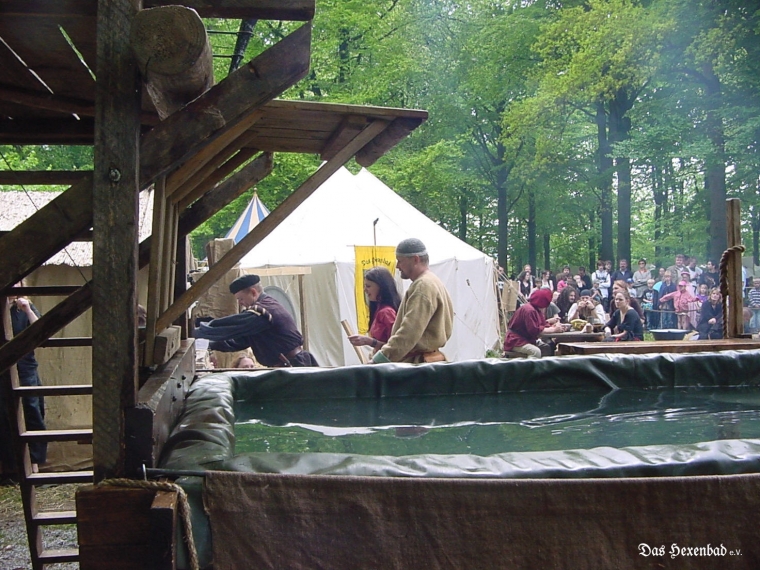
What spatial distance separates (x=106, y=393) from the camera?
1883 millimetres

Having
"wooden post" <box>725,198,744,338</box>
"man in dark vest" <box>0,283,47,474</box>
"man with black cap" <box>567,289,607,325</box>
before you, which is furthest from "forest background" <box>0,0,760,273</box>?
"wooden post" <box>725,198,744,338</box>

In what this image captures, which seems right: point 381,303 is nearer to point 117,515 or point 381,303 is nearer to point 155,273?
point 155,273

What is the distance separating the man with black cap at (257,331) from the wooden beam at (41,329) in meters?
4.20

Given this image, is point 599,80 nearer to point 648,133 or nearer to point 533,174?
point 648,133

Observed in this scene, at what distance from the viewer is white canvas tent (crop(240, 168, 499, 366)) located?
1127cm

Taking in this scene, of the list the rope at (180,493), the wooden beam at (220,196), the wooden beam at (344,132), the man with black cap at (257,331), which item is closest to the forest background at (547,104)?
the man with black cap at (257,331)

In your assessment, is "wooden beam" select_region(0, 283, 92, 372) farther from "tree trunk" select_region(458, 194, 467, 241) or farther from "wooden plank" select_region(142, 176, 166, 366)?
"tree trunk" select_region(458, 194, 467, 241)

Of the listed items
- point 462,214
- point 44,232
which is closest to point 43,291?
point 44,232

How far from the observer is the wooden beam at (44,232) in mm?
1834

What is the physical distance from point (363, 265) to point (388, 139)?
778cm

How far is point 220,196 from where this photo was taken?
435cm

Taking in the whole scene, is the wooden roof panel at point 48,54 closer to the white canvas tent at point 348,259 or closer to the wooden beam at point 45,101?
Result: the wooden beam at point 45,101

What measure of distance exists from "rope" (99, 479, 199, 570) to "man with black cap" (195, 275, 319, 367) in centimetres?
473

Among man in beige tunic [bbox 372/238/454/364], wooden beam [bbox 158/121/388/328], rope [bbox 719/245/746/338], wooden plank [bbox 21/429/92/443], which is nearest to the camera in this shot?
wooden beam [bbox 158/121/388/328]
